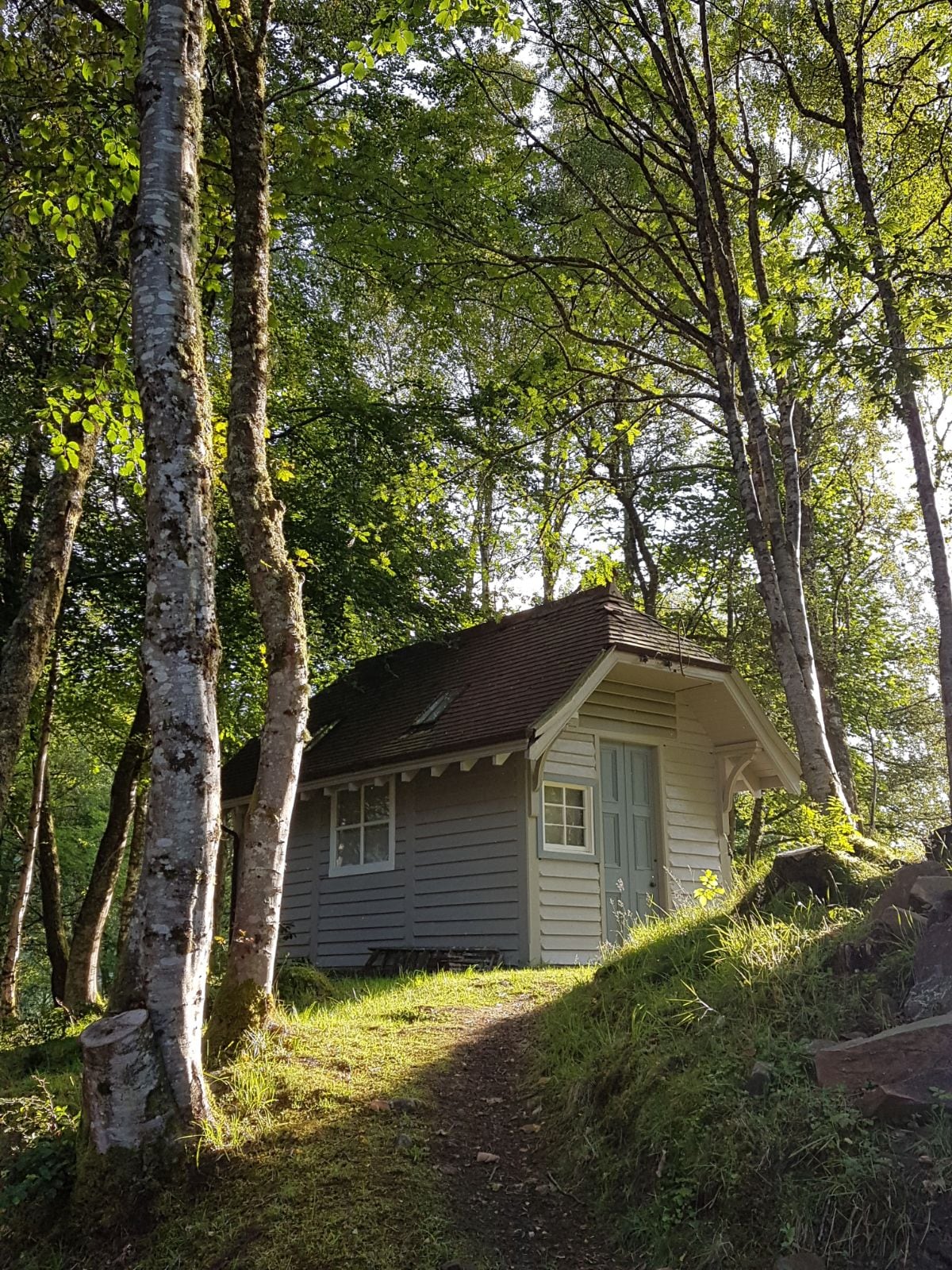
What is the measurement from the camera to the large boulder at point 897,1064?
362 centimetres

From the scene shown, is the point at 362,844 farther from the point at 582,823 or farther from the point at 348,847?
the point at 582,823

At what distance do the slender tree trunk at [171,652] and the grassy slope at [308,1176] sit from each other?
1.07 feet

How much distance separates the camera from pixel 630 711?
1272 centimetres

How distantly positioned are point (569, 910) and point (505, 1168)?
7.09 meters

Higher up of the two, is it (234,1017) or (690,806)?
(690,806)

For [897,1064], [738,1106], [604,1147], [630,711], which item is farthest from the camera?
[630,711]

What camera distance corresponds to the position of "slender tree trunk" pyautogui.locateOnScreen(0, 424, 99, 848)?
7.98m

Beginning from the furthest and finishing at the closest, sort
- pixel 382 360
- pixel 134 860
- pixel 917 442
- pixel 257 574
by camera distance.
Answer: pixel 382 360 → pixel 134 860 → pixel 917 442 → pixel 257 574

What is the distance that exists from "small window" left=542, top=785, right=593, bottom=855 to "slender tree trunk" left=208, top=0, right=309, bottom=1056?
5795 mm

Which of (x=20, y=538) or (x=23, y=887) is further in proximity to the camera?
(x=20, y=538)

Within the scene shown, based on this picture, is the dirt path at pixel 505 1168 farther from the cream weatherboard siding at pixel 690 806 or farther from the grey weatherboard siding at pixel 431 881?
the cream weatherboard siding at pixel 690 806

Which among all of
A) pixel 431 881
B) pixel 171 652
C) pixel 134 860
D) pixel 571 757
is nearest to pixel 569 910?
pixel 571 757

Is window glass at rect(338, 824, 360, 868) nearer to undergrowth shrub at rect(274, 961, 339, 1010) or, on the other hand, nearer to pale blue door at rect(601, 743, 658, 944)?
pale blue door at rect(601, 743, 658, 944)

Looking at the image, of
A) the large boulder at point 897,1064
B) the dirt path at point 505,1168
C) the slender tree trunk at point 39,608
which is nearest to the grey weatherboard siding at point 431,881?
the dirt path at point 505,1168
